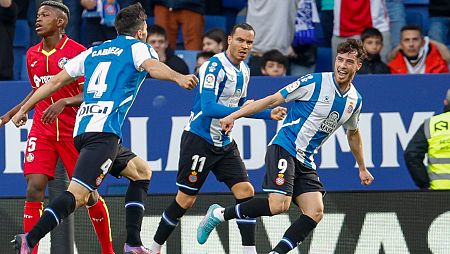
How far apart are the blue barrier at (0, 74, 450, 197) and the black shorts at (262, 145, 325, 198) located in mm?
2491

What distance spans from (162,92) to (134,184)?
111 inches

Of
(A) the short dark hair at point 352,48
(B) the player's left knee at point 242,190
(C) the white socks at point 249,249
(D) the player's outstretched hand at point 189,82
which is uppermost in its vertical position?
(A) the short dark hair at point 352,48

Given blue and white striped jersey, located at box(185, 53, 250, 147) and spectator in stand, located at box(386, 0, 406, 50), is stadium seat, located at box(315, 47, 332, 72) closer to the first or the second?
spectator in stand, located at box(386, 0, 406, 50)

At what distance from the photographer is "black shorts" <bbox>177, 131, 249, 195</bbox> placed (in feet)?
35.9

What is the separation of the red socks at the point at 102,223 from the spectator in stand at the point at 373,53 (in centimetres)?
427

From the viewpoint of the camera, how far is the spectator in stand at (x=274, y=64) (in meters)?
13.5

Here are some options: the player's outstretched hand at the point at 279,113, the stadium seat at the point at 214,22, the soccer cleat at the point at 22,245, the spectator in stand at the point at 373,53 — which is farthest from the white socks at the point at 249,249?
the stadium seat at the point at 214,22

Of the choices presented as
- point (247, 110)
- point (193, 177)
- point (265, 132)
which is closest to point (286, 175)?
point (247, 110)

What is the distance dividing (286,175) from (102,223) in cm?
153

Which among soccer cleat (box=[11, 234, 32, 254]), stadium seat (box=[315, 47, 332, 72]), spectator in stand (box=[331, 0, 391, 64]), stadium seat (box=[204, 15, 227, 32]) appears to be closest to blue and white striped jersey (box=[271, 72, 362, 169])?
soccer cleat (box=[11, 234, 32, 254])

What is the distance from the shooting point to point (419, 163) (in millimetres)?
12172

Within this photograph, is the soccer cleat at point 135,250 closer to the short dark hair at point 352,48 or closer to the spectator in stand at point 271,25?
the short dark hair at point 352,48

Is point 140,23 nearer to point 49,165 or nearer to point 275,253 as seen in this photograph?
point 49,165

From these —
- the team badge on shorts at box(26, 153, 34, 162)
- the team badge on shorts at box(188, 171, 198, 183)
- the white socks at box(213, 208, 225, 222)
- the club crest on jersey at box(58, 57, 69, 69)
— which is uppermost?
the club crest on jersey at box(58, 57, 69, 69)
